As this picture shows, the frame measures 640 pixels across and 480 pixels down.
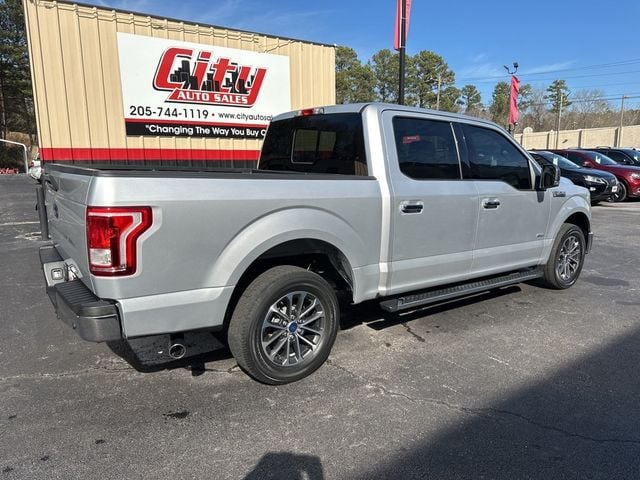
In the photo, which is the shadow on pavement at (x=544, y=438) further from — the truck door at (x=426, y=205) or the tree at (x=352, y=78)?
the tree at (x=352, y=78)

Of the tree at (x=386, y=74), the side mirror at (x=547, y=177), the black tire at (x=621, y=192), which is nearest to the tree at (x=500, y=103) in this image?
the tree at (x=386, y=74)

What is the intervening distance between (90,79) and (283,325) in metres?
8.16

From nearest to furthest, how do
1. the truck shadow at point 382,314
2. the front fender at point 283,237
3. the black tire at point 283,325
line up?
the front fender at point 283,237, the black tire at point 283,325, the truck shadow at point 382,314

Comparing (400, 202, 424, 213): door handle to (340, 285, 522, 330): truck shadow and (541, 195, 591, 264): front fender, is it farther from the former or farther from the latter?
(541, 195, 591, 264): front fender

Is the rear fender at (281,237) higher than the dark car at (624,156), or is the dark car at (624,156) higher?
the dark car at (624,156)

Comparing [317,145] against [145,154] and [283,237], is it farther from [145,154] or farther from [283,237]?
[145,154]

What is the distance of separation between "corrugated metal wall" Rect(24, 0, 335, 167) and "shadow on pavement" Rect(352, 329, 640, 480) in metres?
8.71

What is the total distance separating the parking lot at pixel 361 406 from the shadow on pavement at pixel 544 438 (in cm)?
1

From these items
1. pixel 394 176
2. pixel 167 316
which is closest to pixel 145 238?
pixel 167 316

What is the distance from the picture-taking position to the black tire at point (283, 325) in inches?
126

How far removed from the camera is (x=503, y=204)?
4.67m

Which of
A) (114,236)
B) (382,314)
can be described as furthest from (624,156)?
(114,236)

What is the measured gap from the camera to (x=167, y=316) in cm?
286

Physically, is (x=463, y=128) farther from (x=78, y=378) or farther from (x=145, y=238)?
(x=78, y=378)
